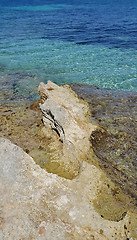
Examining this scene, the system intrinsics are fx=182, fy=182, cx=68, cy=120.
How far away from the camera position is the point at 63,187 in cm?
404

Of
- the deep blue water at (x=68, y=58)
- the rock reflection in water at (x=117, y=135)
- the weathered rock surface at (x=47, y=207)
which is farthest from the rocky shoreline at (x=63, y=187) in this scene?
the deep blue water at (x=68, y=58)

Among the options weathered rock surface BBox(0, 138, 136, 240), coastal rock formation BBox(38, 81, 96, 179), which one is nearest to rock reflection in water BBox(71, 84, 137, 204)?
coastal rock formation BBox(38, 81, 96, 179)

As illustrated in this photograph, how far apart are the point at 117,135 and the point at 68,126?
7.20 ft

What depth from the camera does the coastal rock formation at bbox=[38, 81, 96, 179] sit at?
17.6 ft

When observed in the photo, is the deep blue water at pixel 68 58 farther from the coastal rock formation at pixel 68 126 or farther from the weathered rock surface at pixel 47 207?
the weathered rock surface at pixel 47 207

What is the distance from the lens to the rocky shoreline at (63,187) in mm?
3352

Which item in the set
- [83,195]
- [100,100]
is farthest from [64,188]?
[100,100]

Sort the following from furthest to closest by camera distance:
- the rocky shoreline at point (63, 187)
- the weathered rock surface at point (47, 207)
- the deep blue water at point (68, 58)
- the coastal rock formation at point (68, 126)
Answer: the deep blue water at point (68, 58)
the coastal rock formation at point (68, 126)
the rocky shoreline at point (63, 187)
the weathered rock surface at point (47, 207)

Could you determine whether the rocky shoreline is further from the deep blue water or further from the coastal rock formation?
the deep blue water

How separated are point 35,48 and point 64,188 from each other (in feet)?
62.4

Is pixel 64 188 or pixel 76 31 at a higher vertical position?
pixel 76 31

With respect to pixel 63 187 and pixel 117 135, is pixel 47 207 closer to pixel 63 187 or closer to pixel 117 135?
pixel 63 187

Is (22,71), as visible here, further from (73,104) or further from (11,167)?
(11,167)

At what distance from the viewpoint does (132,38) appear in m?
22.1
